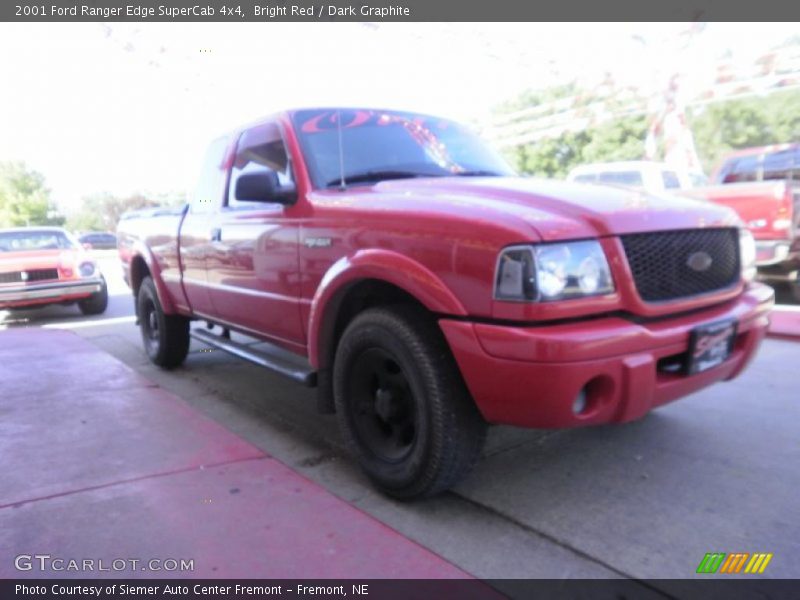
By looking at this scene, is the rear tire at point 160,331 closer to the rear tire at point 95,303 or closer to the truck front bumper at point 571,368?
the truck front bumper at point 571,368

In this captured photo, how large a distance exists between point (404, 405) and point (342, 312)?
63cm

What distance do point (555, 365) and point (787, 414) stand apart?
2.51m

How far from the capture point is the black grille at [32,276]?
857 centimetres

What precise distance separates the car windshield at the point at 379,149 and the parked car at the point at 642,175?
686 centimetres

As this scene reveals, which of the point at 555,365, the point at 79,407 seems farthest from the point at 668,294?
the point at 79,407

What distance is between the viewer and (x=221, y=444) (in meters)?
3.58

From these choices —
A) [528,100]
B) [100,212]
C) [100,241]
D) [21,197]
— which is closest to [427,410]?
[528,100]

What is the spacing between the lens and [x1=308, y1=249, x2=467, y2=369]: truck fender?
95.9 inches

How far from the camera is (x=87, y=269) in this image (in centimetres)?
925

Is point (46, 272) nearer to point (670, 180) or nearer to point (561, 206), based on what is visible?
point (561, 206)

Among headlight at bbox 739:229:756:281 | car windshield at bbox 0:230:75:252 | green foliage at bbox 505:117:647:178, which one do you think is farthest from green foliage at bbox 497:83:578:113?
headlight at bbox 739:229:756:281

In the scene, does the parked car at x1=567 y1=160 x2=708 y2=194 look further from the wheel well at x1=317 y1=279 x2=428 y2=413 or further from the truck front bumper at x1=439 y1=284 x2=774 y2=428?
the truck front bumper at x1=439 y1=284 x2=774 y2=428

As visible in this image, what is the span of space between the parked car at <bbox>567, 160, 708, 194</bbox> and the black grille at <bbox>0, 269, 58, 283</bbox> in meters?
8.32

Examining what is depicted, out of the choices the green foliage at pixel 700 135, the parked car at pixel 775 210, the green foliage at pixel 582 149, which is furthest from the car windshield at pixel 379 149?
the green foliage at pixel 582 149
